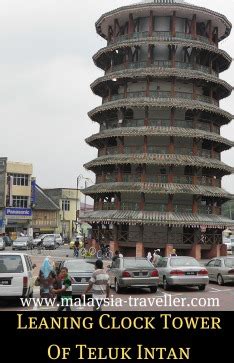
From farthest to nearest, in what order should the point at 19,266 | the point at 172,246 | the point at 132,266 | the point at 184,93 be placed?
the point at 184,93, the point at 172,246, the point at 132,266, the point at 19,266

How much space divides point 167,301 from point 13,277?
5765 mm

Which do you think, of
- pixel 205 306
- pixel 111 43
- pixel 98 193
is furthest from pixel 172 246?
pixel 205 306

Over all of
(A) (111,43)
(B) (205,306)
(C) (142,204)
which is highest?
(A) (111,43)

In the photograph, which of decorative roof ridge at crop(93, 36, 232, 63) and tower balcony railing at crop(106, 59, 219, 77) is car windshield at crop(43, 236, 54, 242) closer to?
tower balcony railing at crop(106, 59, 219, 77)

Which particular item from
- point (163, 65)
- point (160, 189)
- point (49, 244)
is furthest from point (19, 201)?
point (160, 189)

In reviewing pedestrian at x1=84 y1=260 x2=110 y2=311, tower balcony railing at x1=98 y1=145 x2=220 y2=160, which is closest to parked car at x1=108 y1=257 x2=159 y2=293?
pedestrian at x1=84 y1=260 x2=110 y2=311

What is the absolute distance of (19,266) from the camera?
18891 mm

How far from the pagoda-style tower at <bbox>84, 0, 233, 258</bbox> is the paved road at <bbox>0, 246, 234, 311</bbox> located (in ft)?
77.1

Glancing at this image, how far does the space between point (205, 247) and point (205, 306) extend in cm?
3216

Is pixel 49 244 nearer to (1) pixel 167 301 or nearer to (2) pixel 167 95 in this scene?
(2) pixel 167 95

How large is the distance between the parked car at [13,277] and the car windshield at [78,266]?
3.11 metres

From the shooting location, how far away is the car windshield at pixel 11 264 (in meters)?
18.7

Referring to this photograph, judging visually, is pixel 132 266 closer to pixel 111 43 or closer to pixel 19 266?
pixel 19 266

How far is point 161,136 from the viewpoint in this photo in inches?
1989
